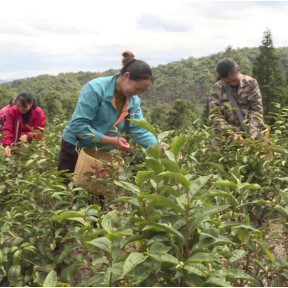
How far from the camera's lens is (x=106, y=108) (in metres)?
2.83

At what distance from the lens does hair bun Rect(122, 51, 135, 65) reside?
2854 millimetres

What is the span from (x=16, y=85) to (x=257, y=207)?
57814 mm

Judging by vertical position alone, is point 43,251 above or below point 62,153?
below

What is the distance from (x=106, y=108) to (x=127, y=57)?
43 cm

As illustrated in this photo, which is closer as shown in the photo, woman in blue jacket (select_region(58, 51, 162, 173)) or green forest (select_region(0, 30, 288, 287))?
green forest (select_region(0, 30, 288, 287))

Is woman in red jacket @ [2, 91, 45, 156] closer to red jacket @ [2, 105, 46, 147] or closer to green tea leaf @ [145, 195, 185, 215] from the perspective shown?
red jacket @ [2, 105, 46, 147]

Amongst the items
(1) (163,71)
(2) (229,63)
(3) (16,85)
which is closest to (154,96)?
(1) (163,71)

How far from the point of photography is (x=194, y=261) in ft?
3.78

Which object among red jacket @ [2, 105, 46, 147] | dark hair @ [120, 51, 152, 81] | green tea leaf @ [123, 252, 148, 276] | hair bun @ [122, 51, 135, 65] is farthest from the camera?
red jacket @ [2, 105, 46, 147]

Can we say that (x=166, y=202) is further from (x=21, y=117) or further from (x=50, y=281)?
(x=21, y=117)

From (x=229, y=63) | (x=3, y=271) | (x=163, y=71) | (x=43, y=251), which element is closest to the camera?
(x=3, y=271)

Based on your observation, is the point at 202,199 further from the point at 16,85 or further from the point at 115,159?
the point at 16,85

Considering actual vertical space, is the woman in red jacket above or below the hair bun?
below

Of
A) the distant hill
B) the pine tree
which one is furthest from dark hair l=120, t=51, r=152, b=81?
the distant hill
